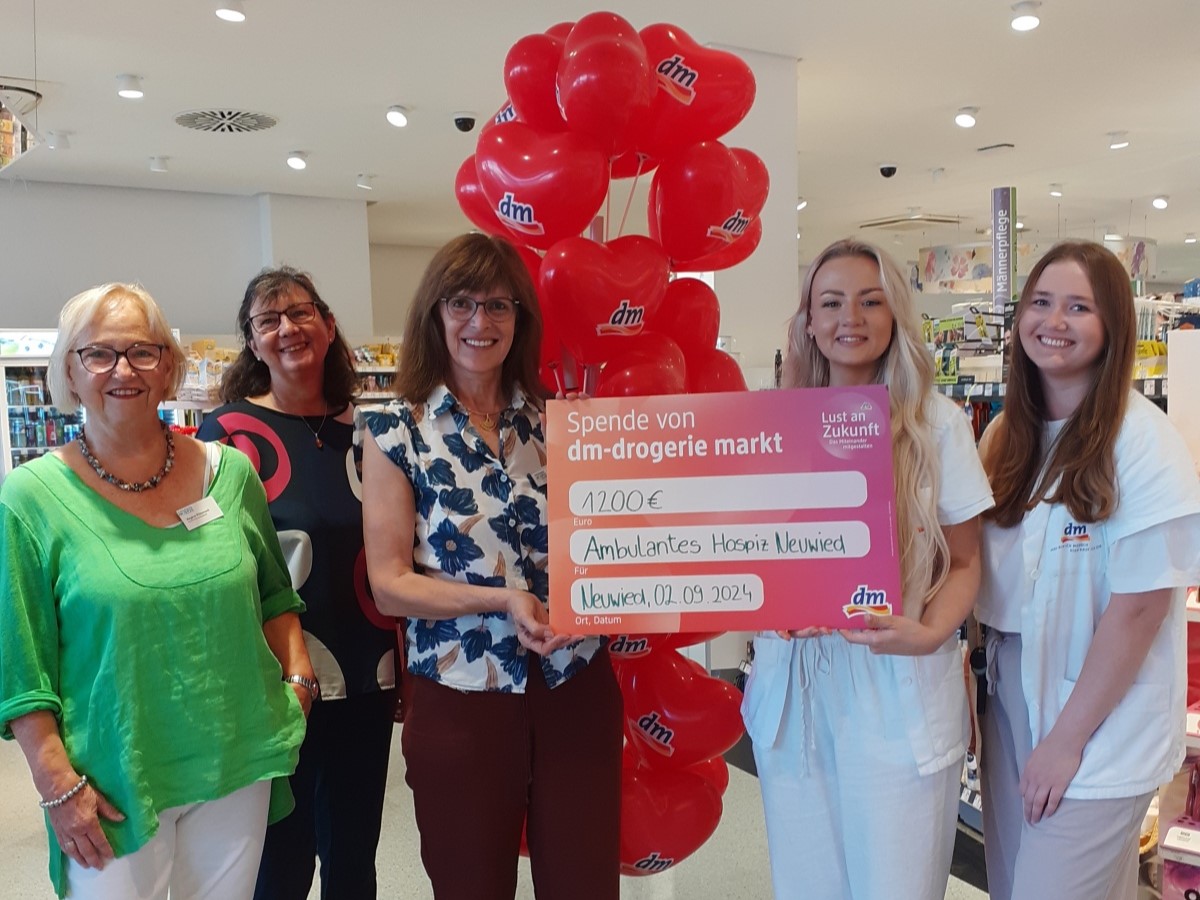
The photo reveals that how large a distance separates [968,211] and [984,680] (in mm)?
10619

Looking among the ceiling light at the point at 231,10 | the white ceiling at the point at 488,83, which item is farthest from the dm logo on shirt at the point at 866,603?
the ceiling light at the point at 231,10

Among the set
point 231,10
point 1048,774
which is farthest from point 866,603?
point 231,10

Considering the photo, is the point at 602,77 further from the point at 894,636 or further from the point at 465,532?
the point at 894,636

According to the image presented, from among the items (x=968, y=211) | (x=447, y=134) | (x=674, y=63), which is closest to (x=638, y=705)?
(x=674, y=63)

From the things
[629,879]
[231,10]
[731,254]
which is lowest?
[629,879]

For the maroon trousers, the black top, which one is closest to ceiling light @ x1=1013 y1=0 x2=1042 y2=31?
the black top

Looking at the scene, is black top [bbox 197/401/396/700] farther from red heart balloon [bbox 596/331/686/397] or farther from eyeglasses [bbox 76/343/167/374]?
red heart balloon [bbox 596/331/686/397]

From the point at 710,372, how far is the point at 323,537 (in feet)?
3.45

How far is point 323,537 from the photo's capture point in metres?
1.99

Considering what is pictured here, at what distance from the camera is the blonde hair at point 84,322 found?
5.20 feet

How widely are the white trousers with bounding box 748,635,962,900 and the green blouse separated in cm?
97

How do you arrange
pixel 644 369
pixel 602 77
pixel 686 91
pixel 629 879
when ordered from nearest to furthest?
pixel 602 77, pixel 644 369, pixel 686 91, pixel 629 879

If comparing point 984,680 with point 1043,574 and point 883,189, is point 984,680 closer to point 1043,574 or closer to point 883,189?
point 1043,574

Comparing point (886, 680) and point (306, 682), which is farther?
point (306, 682)
